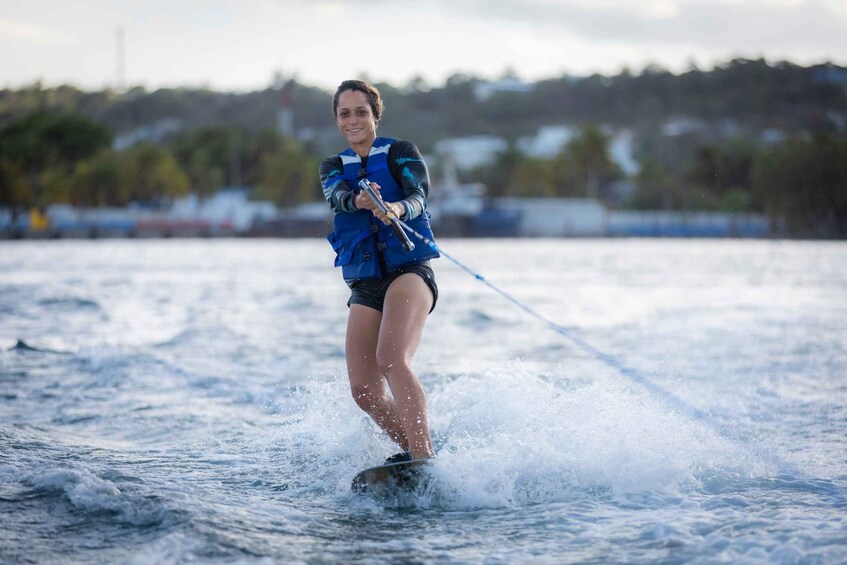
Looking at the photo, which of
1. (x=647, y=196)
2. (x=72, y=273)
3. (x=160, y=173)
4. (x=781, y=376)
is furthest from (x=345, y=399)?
(x=647, y=196)

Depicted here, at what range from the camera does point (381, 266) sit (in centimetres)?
526

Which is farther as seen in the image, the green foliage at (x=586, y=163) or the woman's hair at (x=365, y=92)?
the green foliage at (x=586, y=163)

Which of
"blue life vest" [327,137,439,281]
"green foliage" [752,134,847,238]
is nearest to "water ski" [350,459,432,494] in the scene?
"blue life vest" [327,137,439,281]

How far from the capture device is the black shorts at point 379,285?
17.2 ft

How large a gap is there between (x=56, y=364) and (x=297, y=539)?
23.3 ft

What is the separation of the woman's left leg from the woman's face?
77 centimetres

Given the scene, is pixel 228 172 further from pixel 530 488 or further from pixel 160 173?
pixel 530 488

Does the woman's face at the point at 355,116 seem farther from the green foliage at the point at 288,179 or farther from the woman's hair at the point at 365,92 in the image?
the green foliage at the point at 288,179

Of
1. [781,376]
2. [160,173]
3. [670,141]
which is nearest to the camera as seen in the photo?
[781,376]

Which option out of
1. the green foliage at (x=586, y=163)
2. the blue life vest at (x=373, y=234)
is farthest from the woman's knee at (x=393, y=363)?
the green foliage at (x=586, y=163)

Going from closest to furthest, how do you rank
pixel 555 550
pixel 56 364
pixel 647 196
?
1. pixel 555 550
2. pixel 56 364
3. pixel 647 196

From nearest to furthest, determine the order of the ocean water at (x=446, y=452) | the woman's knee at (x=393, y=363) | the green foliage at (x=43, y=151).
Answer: the ocean water at (x=446, y=452) < the woman's knee at (x=393, y=363) < the green foliage at (x=43, y=151)

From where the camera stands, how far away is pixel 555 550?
14.0ft

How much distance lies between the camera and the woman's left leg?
510 cm
